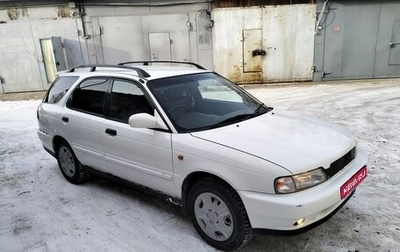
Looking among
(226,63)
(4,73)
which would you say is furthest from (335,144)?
(4,73)

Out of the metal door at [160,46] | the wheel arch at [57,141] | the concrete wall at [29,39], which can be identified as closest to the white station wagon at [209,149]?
the wheel arch at [57,141]

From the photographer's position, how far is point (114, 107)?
11.4ft

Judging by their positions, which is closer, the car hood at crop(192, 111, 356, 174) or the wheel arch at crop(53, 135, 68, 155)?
the car hood at crop(192, 111, 356, 174)

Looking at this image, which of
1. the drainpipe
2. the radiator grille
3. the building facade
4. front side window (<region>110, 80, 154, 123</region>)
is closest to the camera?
the radiator grille

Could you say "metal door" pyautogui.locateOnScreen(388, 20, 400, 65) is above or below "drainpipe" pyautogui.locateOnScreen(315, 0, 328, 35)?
below

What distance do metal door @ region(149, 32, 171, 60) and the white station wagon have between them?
7.39 metres

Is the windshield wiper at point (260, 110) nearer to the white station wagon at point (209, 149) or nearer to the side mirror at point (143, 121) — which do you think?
the white station wagon at point (209, 149)

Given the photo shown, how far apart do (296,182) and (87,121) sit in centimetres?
247

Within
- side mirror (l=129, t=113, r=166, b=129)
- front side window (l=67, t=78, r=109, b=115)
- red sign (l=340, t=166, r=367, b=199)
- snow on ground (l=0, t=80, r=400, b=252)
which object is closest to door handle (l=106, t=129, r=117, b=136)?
front side window (l=67, t=78, r=109, b=115)

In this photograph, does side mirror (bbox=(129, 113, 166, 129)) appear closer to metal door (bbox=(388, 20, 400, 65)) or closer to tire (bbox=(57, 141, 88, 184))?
tire (bbox=(57, 141, 88, 184))

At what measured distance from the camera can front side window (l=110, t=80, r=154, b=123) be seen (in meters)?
3.22

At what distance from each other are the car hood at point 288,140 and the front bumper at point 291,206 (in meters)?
0.18

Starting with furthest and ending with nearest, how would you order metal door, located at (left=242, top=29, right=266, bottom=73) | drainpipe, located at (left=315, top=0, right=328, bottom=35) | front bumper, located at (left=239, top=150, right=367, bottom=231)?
metal door, located at (left=242, top=29, right=266, bottom=73), drainpipe, located at (left=315, top=0, right=328, bottom=35), front bumper, located at (left=239, top=150, right=367, bottom=231)

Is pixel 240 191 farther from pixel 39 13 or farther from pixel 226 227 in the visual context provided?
pixel 39 13
